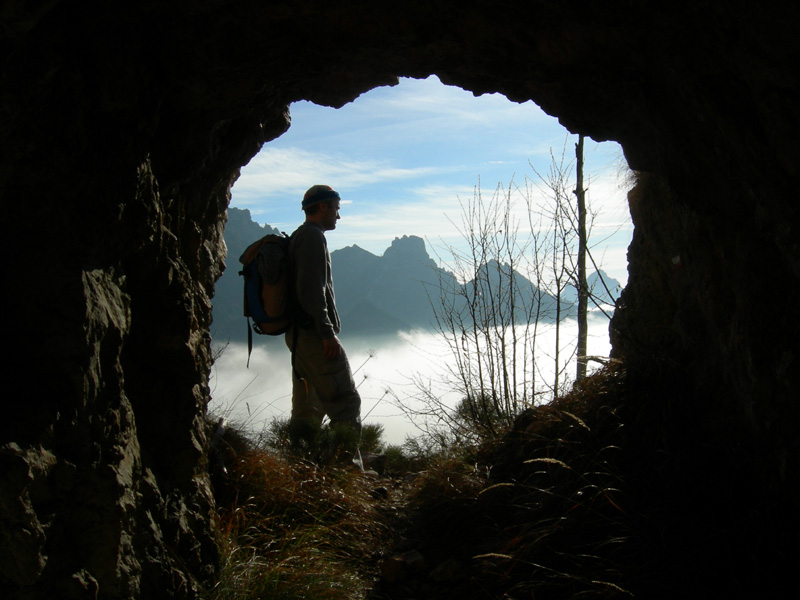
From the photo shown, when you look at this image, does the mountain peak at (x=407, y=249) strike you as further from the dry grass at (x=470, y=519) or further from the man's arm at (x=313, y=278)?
the dry grass at (x=470, y=519)

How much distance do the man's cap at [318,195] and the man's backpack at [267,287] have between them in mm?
450

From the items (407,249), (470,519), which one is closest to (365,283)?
(407,249)

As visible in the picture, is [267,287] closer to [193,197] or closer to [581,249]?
[193,197]

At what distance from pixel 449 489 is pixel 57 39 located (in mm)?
3234

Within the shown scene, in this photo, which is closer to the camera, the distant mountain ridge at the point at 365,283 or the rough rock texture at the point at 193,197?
the rough rock texture at the point at 193,197

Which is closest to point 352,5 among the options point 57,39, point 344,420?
point 57,39

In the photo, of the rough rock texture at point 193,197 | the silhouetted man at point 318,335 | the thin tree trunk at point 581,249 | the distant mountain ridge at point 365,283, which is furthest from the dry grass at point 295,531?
the distant mountain ridge at point 365,283

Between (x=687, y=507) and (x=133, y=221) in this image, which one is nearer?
(x=133, y=221)

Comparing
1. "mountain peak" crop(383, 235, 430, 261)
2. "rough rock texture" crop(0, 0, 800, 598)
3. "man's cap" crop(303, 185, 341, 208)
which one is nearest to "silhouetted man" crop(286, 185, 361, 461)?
"man's cap" crop(303, 185, 341, 208)

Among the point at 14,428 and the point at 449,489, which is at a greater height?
the point at 14,428

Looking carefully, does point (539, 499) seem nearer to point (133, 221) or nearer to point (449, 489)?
point (449, 489)

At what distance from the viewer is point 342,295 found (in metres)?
43.5

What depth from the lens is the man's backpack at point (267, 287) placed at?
4641 millimetres

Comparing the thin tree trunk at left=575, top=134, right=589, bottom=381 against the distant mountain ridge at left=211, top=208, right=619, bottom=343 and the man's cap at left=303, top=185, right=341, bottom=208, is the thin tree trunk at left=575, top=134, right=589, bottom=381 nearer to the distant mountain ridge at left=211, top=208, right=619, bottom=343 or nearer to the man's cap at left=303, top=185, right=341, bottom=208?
the man's cap at left=303, top=185, right=341, bottom=208
